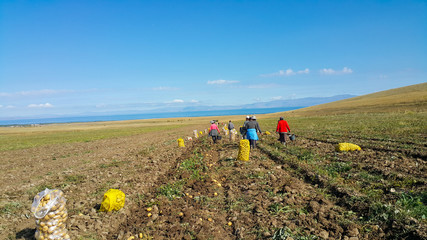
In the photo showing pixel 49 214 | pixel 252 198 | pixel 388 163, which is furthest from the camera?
pixel 388 163

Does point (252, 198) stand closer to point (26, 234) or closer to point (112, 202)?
point (112, 202)

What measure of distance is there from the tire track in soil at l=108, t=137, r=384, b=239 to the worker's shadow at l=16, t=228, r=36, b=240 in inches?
78.6

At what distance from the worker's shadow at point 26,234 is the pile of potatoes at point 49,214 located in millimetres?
904

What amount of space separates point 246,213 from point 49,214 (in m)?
4.88

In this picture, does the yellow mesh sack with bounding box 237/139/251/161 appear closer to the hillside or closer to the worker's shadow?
the worker's shadow

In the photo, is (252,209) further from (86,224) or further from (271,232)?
(86,224)

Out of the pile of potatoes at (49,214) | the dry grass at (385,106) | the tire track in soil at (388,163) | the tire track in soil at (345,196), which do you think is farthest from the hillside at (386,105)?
the pile of potatoes at (49,214)

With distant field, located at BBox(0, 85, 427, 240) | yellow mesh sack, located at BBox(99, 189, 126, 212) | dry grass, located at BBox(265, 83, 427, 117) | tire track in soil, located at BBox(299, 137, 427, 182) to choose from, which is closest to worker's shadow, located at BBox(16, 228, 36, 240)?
distant field, located at BBox(0, 85, 427, 240)

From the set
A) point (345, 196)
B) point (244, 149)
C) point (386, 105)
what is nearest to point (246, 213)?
Result: point (345, 196)

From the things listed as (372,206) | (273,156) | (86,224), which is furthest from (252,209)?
(273,156)

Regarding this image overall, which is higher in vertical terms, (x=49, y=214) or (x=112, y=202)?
(x=49, y=214)

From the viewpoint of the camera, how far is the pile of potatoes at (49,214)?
5.32 metres

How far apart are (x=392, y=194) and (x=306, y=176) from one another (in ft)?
10.1

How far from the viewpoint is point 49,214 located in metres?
5.44
